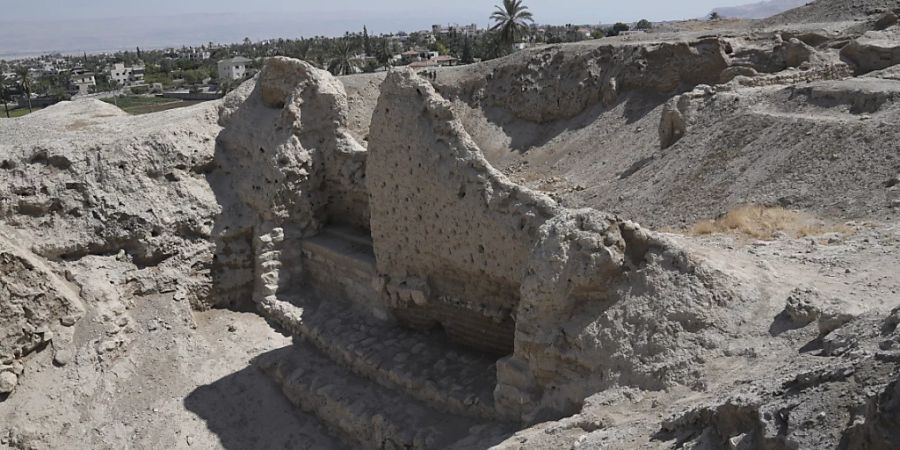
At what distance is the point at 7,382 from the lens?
9.24m

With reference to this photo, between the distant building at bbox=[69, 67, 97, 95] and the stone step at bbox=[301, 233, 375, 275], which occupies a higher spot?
the distant building at bbox=[69, 67, 97, 95]

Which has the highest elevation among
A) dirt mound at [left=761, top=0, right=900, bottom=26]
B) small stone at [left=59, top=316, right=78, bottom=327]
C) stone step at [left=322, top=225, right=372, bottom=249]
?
dirt mound at [left=761, top=0, right=900, bottom=26]

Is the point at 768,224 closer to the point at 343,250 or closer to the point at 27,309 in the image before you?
the point at 343,250

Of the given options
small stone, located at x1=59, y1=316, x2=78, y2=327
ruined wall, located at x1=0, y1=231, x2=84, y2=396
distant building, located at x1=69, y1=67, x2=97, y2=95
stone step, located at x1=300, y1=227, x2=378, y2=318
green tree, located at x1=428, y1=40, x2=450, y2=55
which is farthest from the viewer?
green tree, located at x1=428, y1=40, x2=450, y2=55

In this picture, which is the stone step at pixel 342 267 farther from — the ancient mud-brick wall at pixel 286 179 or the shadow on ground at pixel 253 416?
the shadow on ground at pixel 253 416

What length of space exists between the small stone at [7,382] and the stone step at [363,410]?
313cm

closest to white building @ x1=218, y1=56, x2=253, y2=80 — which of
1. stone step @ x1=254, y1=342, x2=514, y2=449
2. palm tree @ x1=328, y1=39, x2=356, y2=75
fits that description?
palm tree @ x1=328, y1=39, x2=356, y2=75

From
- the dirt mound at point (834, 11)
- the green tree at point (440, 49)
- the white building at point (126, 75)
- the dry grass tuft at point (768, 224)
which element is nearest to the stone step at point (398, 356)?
the dry grass tuft at point (768, 224)

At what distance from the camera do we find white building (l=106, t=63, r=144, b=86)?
9431cm

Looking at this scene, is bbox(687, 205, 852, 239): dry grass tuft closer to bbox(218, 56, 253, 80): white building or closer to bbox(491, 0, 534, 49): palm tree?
bbox(491, 0, 534, 49): palm tree

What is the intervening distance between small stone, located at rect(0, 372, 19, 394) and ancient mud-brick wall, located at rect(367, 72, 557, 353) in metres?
5.05

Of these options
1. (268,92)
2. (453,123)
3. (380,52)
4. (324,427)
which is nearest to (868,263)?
(453,123)

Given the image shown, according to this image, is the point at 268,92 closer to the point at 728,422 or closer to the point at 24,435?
the point at 24,435

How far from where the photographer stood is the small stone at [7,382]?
921 centimetres
